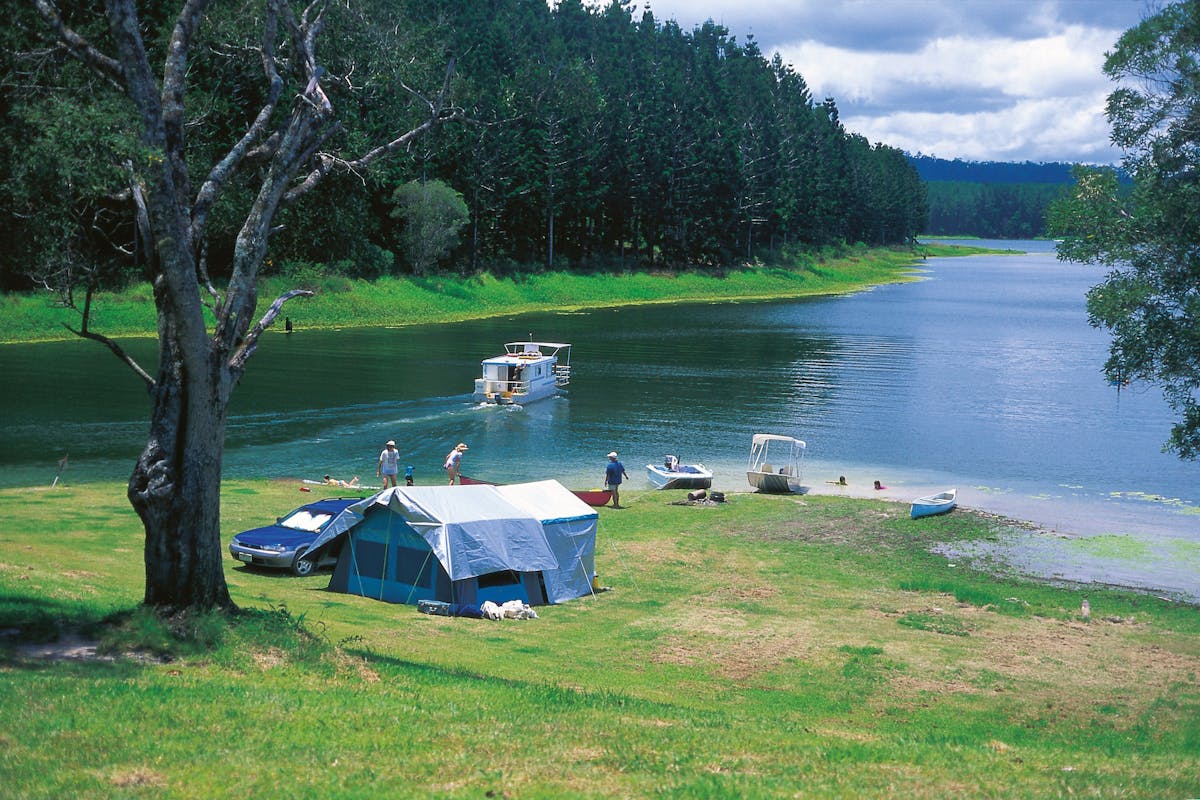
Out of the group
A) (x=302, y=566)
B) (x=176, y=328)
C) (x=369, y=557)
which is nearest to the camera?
(x=176, y=328)

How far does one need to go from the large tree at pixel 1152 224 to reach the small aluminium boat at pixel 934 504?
10.8 metres

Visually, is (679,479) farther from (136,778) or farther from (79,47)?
(136,778)

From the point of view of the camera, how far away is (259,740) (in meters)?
11.9

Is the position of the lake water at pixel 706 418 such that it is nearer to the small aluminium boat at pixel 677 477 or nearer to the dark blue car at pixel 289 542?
the small aluminium boat at pixel 677 477

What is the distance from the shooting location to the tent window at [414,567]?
2461cm

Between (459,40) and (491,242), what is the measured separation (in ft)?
68.6

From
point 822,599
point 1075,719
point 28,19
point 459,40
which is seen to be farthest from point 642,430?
point 459,40

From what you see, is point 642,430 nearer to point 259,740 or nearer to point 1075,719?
point 1075,719

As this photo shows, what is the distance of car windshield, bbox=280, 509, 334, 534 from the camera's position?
88.5 feet

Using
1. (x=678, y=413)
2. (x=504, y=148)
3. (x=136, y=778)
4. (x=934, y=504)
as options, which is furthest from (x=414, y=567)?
(x=504, y=148)

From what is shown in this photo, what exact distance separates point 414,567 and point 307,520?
3.92 metres

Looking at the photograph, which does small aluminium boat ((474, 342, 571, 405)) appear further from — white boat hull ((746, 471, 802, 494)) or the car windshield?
the car windshield

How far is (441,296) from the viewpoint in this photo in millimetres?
98500

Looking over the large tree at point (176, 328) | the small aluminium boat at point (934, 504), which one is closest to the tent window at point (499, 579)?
the large tree at point (176, 328)
